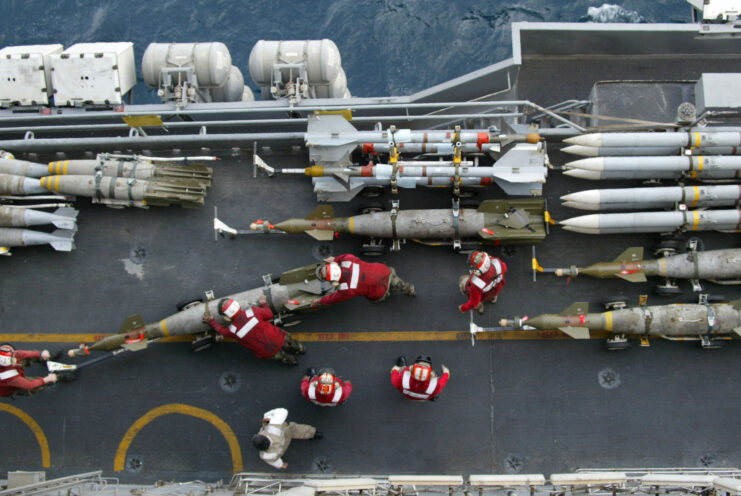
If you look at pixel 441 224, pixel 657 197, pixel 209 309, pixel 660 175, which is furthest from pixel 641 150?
pixel 209 309

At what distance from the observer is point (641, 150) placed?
52.8 feet

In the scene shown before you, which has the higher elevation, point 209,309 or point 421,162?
point 421,162

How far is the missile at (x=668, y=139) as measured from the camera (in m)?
15.7

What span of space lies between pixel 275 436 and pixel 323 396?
1.34 meters

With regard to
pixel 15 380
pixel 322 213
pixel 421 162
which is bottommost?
pixel 15 380

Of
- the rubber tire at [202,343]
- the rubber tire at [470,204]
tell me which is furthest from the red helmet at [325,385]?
the rubber tire at [470,204]

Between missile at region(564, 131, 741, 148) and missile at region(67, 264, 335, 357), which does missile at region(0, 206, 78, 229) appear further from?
missile at region(564, 131, 741, 148)

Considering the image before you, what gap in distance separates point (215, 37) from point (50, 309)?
1276 centimetres

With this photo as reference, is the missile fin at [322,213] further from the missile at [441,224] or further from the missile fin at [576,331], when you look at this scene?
the missile fin at [576,331]

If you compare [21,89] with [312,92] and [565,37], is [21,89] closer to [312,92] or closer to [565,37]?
[312,92]

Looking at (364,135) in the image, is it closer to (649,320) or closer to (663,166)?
(663,166)

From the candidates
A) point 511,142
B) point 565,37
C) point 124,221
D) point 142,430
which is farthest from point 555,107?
point 142,430

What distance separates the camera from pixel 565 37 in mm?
18266

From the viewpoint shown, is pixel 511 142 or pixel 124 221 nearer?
pixel 511 142
